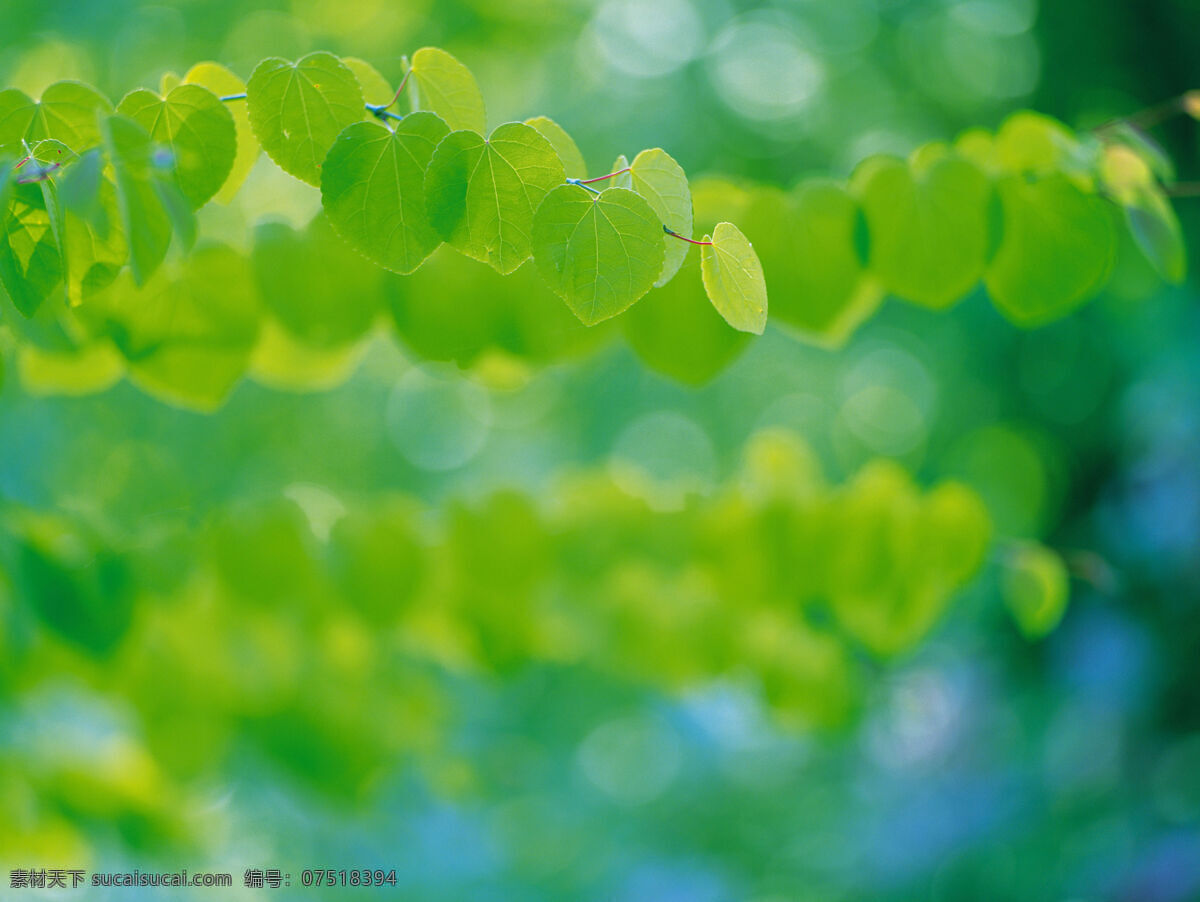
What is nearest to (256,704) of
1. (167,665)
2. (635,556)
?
(167,665)

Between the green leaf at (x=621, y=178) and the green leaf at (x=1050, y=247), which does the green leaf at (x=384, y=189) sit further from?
the green leaf at (x=1050, y=247)

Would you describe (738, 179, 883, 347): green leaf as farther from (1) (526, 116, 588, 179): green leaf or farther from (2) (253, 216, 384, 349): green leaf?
(2) (253, 216, 384, 349): green leaf

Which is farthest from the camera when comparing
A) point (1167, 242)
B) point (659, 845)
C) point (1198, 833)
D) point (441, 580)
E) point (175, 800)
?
point (659, 845)

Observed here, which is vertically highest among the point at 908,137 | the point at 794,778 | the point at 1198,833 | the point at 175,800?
the point at 908,137

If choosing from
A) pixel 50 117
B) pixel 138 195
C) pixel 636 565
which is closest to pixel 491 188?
pixel 138 195

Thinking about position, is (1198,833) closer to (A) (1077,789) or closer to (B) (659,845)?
(A) (1077,789)

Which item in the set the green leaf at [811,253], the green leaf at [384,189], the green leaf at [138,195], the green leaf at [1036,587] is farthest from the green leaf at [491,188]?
the green leaf at [1036,587]

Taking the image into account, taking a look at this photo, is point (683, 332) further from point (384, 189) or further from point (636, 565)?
point (636, 565)
